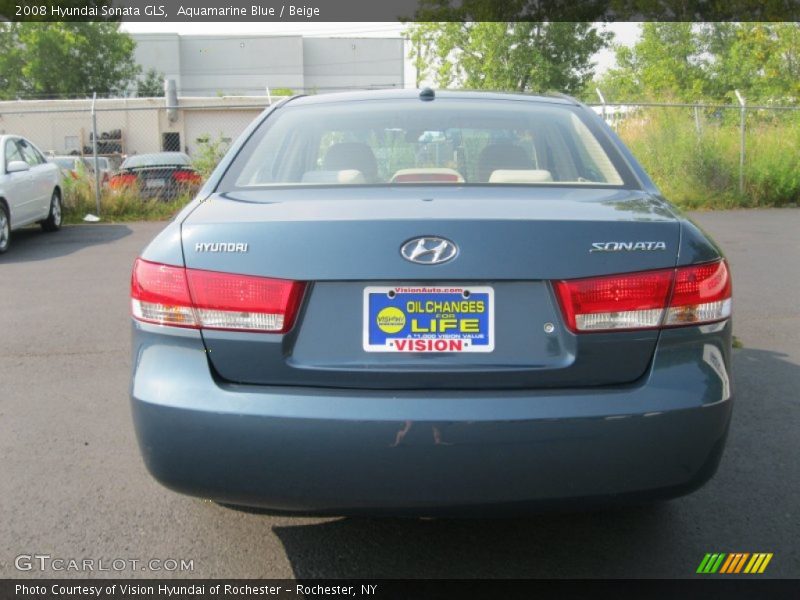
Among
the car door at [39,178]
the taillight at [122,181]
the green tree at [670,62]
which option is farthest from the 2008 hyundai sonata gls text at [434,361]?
the green tree at [670,62]

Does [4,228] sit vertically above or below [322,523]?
above

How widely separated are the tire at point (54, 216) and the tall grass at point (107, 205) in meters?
1.27

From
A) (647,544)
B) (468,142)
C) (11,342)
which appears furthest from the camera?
(11,342)

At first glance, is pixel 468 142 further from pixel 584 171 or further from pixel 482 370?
pixel 482 370

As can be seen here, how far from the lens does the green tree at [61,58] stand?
4329cm

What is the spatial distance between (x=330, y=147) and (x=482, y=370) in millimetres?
1468

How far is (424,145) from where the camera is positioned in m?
3.70

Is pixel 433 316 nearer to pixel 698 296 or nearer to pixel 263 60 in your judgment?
pixel 698 296

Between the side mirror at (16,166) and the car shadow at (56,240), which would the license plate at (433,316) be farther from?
the side mirror at (16,166)

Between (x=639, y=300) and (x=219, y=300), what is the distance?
120 centimetres

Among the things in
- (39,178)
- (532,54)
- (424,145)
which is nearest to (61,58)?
(532,54)

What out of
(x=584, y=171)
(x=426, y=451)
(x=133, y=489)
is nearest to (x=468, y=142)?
(x=584, y=171)

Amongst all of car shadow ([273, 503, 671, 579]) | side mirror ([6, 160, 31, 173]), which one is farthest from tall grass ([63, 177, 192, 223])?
car shadow ([273, 503, 671, 579])

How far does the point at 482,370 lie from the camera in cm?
246
